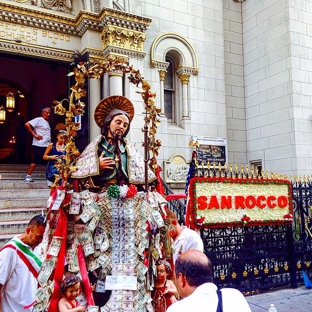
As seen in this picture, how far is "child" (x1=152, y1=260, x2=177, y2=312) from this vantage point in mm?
4160

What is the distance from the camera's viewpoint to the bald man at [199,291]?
6.73ft

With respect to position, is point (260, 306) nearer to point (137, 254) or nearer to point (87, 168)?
point (137, 254)

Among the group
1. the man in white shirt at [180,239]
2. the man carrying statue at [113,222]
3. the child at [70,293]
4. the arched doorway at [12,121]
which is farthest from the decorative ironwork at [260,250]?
the arched doorway at [12,121]

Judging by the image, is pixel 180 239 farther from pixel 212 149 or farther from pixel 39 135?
pixel 212 149

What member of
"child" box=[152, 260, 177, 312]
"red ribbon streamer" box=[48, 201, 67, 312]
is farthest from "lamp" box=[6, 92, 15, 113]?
"child" box=[152, 260, 177, 312]

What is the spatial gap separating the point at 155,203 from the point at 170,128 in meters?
6.54

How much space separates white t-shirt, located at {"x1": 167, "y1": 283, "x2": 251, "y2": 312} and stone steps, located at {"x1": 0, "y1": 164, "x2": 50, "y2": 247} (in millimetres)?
4803

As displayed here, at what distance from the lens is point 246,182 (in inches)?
279

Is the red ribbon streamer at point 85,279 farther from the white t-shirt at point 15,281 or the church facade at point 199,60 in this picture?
the church facade at point 199,60

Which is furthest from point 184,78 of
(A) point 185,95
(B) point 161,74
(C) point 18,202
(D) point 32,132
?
(C) point 18,202

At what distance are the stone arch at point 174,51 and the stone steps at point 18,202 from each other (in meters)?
4.88

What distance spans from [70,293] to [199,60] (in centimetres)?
939

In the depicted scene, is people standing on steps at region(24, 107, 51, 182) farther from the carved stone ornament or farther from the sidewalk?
the sidewalk

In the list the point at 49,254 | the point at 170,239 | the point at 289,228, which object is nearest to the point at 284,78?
the point at 289,228
